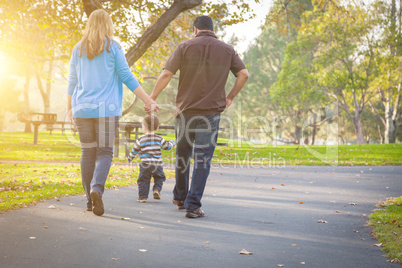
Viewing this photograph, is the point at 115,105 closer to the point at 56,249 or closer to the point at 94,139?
the point at 94,139

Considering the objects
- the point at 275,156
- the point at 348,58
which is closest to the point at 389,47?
the point at 348,58

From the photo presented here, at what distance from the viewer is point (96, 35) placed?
203 inches

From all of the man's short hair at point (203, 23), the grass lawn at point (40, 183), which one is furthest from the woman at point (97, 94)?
the grass lawn at point (40, 183)

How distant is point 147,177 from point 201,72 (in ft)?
7.11

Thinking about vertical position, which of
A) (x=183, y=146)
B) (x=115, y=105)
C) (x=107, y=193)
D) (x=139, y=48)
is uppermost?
(x=139, y=48)

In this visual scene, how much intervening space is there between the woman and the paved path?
0.56 metres

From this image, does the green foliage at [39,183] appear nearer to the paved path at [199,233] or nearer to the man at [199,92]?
the paved path at [199,233]

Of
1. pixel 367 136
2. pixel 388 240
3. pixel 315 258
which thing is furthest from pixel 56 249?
pixel 367 136

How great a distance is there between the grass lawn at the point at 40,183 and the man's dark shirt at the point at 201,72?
255cm

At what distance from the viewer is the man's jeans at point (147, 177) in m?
6.77

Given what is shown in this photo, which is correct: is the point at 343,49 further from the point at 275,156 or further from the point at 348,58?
the point at 275,156

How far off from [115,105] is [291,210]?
116 inches

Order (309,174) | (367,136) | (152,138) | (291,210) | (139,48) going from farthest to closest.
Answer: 1. (367,136)
2. (139,48)
3. (309,174)
4. (152,138)
5. (291,210)

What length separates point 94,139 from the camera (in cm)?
532
